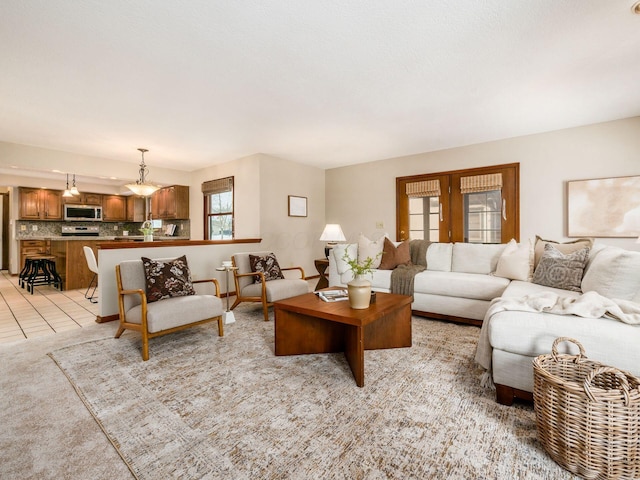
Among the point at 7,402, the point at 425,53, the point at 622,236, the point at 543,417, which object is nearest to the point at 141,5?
the point at 425,53

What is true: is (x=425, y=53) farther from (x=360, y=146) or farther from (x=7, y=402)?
(x=7, y=402)

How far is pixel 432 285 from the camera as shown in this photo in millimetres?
3785

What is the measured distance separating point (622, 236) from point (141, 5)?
5474 mm

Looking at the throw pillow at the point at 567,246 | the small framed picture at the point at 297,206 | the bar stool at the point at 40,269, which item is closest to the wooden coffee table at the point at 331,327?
the throw pillow at the point at 567,246

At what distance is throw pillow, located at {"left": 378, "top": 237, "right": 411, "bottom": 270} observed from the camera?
14.4 feet

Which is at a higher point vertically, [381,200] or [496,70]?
[496,70]

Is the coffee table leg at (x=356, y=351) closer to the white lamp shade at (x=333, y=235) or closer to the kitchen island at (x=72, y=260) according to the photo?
the white lamp shade at (x=333, y=235)

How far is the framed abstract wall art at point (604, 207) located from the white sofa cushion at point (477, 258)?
3.91 ft

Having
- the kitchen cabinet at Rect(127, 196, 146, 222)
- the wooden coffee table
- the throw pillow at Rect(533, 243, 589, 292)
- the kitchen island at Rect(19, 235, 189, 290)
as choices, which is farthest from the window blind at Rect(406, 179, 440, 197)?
the kitchen cabinet at Rect(127, 196, 146, 222)

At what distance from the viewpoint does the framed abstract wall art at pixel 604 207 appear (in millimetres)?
3905

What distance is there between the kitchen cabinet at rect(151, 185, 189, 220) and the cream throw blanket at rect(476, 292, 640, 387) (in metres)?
6.45

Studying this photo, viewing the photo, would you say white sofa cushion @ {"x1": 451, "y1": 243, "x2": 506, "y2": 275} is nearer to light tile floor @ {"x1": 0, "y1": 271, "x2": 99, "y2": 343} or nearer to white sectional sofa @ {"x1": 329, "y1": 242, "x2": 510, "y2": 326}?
white sectional sofa @ {"x1": 329, "y1": 242, "x2": 510, "y2": 326}

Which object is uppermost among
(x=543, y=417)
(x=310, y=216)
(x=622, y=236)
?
(x=310, y=216)

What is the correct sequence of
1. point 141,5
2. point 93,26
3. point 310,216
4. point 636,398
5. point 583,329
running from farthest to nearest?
point 310,216 < point 93,26 < point 141,5 < point 583,329 < point 636,398
